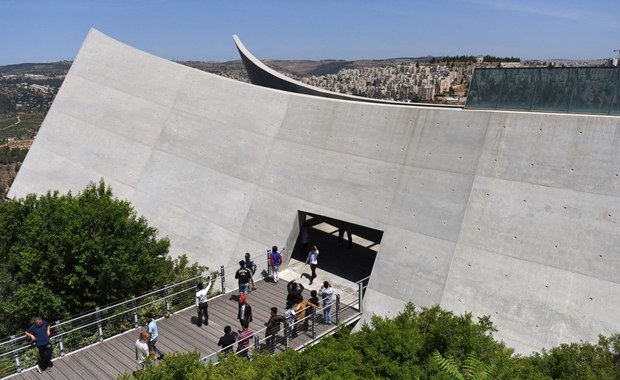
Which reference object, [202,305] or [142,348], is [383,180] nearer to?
[202,305]

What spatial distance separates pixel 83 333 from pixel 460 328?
862cm

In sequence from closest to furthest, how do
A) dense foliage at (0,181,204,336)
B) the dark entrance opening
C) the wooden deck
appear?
1. the wooden deck
2. dense foliage at (0,181,204,336)
3. the dark entrance opening

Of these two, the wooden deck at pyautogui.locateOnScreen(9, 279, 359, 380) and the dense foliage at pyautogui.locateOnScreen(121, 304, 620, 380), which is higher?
the dense foliage at pyautogui.locateOnScreen(121, 304, 620, 380)

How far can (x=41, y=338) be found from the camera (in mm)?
9414

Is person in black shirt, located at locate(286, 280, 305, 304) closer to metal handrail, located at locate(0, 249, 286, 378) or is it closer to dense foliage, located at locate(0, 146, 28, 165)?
metal handrail, located at locate(0, 249, 286, 378)

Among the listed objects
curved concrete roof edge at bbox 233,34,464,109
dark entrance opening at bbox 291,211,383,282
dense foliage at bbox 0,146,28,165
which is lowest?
dense foliage at bbox 0,146,28,165

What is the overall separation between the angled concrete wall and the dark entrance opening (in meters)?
1.55

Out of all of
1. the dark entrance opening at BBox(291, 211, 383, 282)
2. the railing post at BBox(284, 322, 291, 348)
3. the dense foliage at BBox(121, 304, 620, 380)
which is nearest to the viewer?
the dense foliage at BBox(121, 304, 620, 380)

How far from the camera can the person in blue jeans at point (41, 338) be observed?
30.8 ft

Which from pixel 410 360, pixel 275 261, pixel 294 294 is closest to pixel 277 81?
pixel 275 261

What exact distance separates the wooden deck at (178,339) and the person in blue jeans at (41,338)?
0.94ft

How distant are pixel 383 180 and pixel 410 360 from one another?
260 inches

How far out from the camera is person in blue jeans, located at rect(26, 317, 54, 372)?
370 inches

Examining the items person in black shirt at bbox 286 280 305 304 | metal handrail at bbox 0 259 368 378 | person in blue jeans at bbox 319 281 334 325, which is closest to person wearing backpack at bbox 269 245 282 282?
metal handrail at bbox 0 259 368 378
